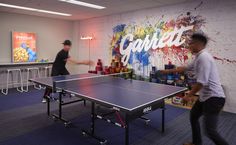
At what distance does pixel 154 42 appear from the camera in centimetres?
575

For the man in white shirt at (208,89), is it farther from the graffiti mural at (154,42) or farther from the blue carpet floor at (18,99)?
the blue carpet floor at (18,99)

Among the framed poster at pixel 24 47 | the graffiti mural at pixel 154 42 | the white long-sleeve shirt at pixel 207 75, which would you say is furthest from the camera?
the framed poster at pixel 24 47

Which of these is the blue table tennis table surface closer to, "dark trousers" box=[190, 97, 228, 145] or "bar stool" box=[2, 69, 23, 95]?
"dark trousers" box=[190, 97, 228, 145]

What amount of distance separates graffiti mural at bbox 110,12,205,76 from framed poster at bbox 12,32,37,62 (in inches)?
118

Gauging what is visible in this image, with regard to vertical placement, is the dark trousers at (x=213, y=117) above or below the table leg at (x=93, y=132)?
above

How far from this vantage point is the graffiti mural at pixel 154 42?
5086mm

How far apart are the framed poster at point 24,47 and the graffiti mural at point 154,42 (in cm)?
299

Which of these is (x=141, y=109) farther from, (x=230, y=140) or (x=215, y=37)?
(x=215, y=37)

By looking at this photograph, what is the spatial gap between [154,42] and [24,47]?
4681mm

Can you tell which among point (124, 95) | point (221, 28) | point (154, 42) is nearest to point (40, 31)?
point (154, 42)

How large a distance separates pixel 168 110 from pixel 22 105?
3.70 meters

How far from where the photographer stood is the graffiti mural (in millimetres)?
5086

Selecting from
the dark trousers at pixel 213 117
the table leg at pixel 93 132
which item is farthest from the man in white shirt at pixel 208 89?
the table leg at pixel 93 132

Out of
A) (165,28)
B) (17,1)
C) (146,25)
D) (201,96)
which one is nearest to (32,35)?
(17,1)
